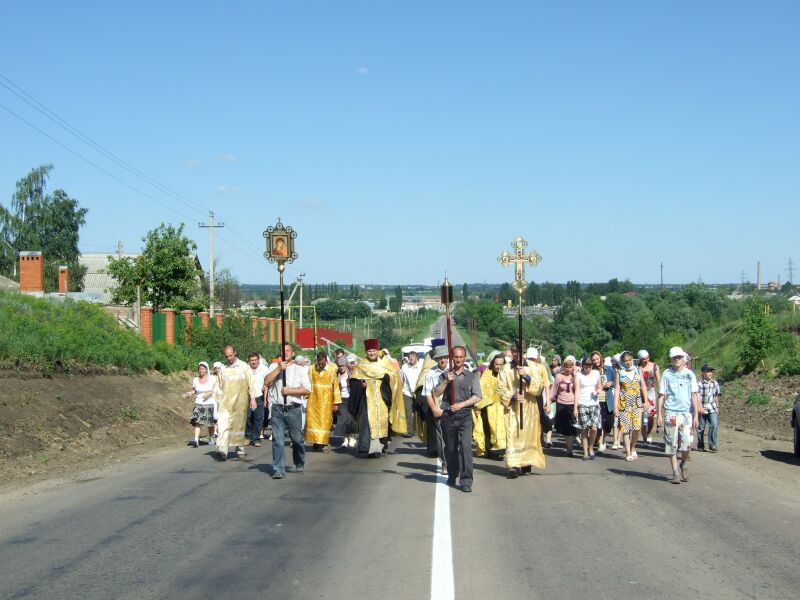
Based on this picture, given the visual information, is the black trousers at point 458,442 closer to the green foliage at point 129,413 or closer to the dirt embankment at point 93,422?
the dirt embankment at point 93,422

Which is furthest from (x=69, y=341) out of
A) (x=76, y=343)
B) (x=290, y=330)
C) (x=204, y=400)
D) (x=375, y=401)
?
(x=290, y=330)

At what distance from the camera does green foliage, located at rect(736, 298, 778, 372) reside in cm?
3769

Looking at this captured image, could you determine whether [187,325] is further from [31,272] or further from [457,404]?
[457,404]

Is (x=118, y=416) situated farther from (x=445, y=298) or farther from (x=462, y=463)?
(x=462, y=463)

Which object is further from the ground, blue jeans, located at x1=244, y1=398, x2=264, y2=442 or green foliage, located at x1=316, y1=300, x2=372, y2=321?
green foliage, located at x1=316, y1=300, x2=372, y2=321

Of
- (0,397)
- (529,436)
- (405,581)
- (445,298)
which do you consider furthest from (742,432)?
(405,581)

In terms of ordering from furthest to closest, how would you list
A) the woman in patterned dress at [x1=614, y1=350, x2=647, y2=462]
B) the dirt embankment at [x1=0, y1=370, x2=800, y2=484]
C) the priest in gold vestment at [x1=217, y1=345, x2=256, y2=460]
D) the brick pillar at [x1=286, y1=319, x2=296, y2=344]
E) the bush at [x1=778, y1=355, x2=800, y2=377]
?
the brick pillar at [x1=286, y1=319, x2=296, y2=344]
the bush at [x1=778, y1=355, x2=800, y2=377]
the woman in patterned dress at [x1=614, y1=350, x2=647, y2=462]
the dirt embankment at [x1=0, y1=370, x2=800, y2=484]
the priest in gold vestment at [x1=217, y1=345, x2=256, y2=460]

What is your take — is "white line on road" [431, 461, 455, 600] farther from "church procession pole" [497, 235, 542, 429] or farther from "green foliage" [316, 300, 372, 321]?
"green foliage" [316, 300, 372, 321]

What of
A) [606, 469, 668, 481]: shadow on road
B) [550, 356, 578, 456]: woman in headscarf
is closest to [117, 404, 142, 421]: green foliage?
[550, 356, 578, 456]: woman in headscarf

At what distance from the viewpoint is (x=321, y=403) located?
55.5 ft

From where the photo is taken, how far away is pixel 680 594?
7082mm

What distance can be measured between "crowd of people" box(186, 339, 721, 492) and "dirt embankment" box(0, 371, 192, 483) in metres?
1.82

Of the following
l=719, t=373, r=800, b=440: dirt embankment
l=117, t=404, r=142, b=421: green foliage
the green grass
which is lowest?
l=719, t=373, r=800, b=440: dirt embankment

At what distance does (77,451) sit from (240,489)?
592 centimetres
